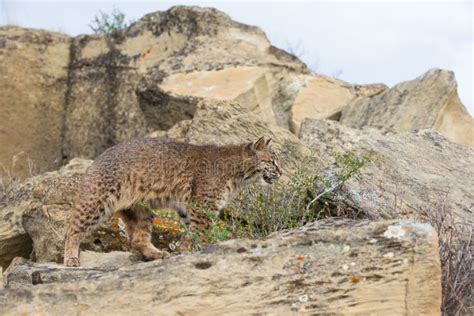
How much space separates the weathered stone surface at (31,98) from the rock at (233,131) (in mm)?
4386

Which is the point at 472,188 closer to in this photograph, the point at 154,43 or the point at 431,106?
the point at 431,106

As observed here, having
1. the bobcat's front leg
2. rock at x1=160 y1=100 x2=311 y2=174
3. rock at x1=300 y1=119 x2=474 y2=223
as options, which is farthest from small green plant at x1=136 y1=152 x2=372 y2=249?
rock at x1=160 y1=100 x2=311 y2=174

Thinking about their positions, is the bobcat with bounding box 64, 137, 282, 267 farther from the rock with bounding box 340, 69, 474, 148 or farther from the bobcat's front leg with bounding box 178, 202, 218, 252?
the rock with bounding box 340, 69, 474, 148

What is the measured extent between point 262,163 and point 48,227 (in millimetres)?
2228

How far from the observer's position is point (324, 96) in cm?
1490

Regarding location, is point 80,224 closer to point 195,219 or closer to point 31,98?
point 195,219

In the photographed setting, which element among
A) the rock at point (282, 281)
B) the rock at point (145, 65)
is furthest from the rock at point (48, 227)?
the rock at point (145, 65)

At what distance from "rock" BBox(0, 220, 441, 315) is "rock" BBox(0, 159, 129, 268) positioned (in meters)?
3.66

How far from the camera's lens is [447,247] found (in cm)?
710

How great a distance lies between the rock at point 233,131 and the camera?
34.9 feet

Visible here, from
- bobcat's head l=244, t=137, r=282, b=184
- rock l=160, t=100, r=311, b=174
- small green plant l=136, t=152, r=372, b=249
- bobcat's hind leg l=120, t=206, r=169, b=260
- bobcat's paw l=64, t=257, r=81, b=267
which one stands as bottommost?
bobcat's paw l=64, t=257, r=81, b=267

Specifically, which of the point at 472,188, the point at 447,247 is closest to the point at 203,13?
the point at 472,188

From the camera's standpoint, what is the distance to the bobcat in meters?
8.88

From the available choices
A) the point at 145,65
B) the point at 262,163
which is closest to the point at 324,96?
the point at 145,65
